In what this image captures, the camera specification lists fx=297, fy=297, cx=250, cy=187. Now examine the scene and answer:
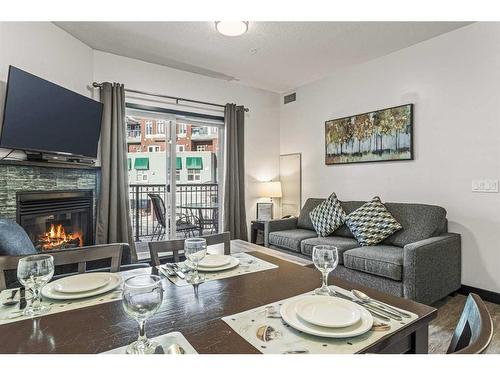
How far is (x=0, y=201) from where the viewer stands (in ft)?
7.92

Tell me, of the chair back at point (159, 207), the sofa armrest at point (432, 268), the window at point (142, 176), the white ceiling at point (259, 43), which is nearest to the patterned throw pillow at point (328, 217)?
the sofa armrest at point (432, 268)

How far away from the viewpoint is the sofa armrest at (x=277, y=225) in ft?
12.8

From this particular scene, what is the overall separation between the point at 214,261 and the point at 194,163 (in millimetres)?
3277

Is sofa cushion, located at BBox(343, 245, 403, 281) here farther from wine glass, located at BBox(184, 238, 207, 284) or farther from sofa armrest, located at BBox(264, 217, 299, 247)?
wine glass, located at BBox(184, 238, 207, 284)

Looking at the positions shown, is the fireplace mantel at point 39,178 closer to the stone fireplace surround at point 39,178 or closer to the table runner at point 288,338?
the stone fireplace surround at point 39,178

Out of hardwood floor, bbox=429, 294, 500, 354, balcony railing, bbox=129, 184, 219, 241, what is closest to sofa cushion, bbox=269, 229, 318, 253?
balcony railing, bbox=129, 184, 219, 241

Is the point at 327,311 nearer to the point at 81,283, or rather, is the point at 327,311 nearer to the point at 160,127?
the point at 81,283

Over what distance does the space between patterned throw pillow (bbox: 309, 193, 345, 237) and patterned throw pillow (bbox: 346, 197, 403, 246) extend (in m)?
0.19

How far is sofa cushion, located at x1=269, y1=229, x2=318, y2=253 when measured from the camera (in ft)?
11.4

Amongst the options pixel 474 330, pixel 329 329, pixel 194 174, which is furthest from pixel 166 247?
pixel 194 174

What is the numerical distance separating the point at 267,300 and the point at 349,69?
372cm

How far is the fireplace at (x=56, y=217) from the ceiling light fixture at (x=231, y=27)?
89.1 inches
